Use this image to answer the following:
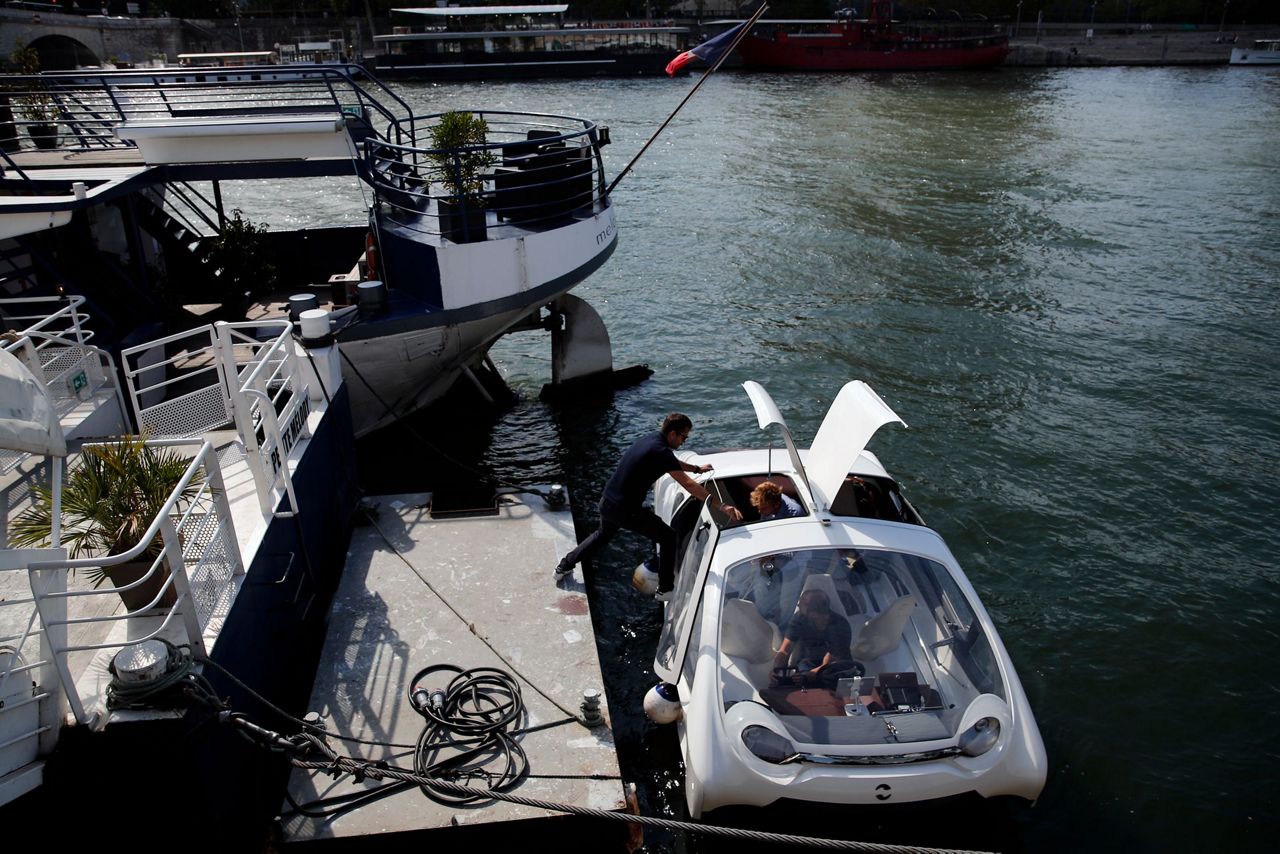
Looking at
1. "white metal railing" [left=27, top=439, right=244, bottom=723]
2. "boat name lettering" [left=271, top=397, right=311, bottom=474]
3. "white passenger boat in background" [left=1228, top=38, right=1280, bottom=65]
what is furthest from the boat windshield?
"white passenger boat in background" [left=1228, top=38, right=1280, bottom=65]

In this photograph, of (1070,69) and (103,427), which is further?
(1070,69)

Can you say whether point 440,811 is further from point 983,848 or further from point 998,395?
point 998,395

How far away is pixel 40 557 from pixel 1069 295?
19.5 metres

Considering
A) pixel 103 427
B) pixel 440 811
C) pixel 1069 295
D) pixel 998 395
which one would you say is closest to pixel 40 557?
pixel 440 811

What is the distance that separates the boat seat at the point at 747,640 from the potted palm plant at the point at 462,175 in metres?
6.34

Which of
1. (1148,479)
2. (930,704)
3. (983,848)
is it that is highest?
(930,704)

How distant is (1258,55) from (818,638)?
78486 mm

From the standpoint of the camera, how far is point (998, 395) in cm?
1487

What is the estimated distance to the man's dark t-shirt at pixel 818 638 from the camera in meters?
6.21

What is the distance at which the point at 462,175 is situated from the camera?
11.2m

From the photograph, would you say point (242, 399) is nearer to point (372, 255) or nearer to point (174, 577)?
point (174, 577)

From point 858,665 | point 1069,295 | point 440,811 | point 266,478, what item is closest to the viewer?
point 440,811

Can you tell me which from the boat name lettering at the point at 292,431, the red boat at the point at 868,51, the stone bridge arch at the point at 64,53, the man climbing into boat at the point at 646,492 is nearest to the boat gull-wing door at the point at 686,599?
the man climbing into boat at the point at 646,492

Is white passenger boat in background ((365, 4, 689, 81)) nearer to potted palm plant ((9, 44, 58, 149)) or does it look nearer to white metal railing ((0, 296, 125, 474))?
potted palm plant ((9, 44, 58, 149))
